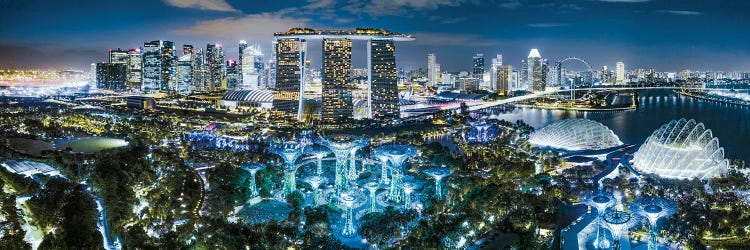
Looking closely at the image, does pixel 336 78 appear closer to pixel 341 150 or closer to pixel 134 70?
pixel 341 150

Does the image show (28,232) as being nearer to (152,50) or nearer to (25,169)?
(25,169)

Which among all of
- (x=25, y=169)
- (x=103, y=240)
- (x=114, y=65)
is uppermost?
(x=114, y=65)

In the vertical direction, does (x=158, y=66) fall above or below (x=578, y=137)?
above

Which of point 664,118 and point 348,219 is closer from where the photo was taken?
point 348,219

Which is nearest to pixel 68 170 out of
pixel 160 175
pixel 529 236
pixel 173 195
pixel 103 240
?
pixel 160 175

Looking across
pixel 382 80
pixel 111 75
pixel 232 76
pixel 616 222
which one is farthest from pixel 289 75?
pixel 111 75

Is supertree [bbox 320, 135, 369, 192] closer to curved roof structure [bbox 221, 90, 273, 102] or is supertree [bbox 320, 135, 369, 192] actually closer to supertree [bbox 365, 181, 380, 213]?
supertree [bbox 365, 181, 380, 213]

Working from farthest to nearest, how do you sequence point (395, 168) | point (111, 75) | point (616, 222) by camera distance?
1. point (111, 75)
2. point (395, 168)
3. point (616, 222)

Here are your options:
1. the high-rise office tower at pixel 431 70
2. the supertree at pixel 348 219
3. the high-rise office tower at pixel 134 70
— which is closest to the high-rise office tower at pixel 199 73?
the high-rise office tower at pixel 134 70
